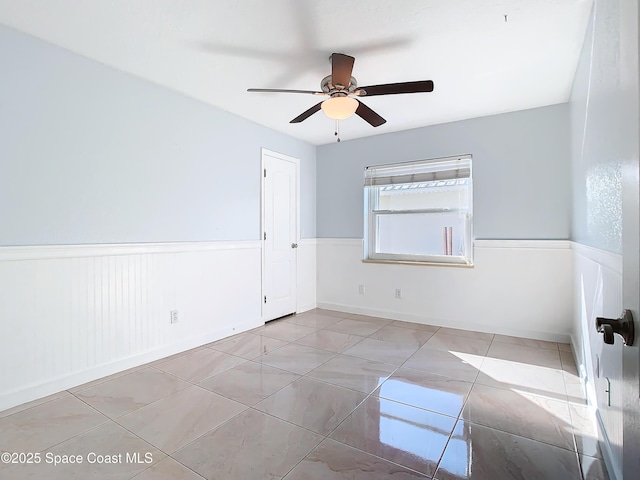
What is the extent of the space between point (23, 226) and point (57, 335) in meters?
0.77

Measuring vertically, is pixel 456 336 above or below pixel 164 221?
below

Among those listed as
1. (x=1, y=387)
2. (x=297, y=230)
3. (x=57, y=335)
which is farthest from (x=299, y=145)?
(x=1, y=387)

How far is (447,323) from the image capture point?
378cm

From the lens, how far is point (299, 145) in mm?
4488

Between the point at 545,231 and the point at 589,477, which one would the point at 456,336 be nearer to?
the point at 545,231

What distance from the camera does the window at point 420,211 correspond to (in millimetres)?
3779

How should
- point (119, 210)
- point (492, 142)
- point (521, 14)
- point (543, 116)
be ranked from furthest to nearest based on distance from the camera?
1. point (492, 142)
2. point (543, 116)
3. point (119, 210)
4. point (521, 14)

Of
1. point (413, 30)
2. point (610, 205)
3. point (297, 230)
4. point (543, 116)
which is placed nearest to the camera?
point (610, 205)

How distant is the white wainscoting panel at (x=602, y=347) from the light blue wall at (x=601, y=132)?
11 centimetres

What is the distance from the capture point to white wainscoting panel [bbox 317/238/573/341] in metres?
3.23

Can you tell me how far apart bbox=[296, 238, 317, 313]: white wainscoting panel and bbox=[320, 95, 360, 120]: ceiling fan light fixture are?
2361mm

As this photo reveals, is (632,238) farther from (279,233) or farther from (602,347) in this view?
(279,233)

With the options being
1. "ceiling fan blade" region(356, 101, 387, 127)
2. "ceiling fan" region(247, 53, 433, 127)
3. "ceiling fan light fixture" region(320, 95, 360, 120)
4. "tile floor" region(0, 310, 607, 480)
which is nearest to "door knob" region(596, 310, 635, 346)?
"tile floor" region(0, 310, 607, 480)

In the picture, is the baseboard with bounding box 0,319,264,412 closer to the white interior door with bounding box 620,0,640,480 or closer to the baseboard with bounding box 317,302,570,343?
the baseboard with bounding box 317,302,570,343
